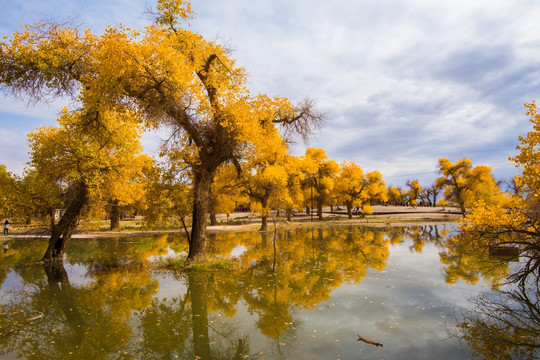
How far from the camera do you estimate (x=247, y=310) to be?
8695 millimetres

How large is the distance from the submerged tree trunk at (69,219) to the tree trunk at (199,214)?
6.27 m

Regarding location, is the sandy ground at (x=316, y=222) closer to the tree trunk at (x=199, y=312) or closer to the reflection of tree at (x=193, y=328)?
the tree trunk at (x=199, y=312)

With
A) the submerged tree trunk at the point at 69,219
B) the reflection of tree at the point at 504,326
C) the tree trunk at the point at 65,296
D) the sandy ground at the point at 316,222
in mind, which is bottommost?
the reflection of tree at the point at 504,326

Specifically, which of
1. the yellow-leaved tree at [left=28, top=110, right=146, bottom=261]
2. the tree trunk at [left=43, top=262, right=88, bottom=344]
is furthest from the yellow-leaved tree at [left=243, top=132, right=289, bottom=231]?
the tree trunk at [left=43, top=262, right=88, bottom=344]

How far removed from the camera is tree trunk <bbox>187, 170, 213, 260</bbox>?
14750 millimetres

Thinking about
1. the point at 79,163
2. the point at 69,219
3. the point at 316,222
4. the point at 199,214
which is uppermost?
the point at 79,163

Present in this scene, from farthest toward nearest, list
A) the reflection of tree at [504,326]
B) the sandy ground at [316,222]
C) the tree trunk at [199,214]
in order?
1. the sandy ground at [316,222]
2. the tree trunk at [199,214]
3. the reflection of tree at [504,326]

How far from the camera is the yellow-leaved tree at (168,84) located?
37.0 ft

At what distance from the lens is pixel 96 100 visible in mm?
11414

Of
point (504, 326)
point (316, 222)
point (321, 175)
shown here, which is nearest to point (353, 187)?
point (321, 175)

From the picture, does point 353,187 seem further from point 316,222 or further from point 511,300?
point 511,300

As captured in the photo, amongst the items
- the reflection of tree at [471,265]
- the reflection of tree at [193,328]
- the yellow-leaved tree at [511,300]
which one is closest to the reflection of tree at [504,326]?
the yellow-leaved tree at [511,300]

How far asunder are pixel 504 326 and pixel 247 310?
6316 mm

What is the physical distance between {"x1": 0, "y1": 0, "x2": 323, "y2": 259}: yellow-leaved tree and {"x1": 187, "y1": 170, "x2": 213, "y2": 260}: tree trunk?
0.16ft
